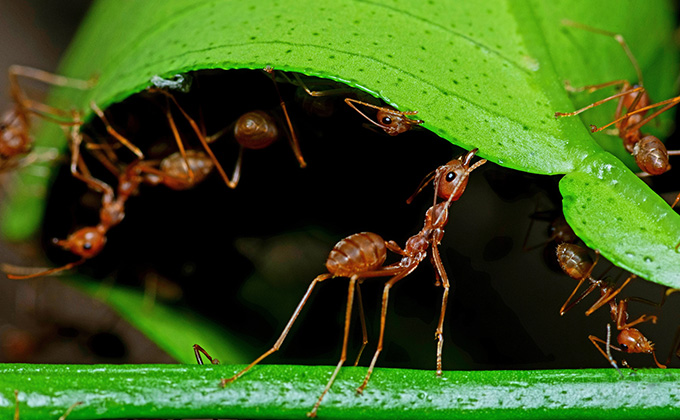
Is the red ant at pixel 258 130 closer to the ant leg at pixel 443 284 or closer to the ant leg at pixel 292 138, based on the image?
the ant leg at pixel 292 138

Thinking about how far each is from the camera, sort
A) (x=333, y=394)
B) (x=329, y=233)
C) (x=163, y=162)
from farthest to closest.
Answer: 1. (x=163, y=162)
2. (x=329, y=233)
3. (x=333, y=394)

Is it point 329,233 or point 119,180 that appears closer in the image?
point 329,233

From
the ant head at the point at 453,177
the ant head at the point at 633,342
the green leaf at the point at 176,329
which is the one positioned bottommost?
the ant head at the point at 633,342

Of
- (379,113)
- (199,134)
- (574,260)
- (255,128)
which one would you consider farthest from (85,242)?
(574,260)

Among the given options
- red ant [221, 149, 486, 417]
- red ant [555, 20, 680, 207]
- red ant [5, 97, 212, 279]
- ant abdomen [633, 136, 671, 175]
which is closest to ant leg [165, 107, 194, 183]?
red ant [5, 97, 212, 279]

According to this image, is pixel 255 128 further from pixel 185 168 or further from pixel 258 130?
pixel 185 168

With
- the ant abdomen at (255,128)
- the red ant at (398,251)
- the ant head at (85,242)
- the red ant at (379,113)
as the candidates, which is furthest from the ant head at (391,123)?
the ant head at (85,242)

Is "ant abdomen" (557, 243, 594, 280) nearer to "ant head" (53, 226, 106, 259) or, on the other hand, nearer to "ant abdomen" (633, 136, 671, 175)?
"ant abdomen" (633, 136, 671, 175)
